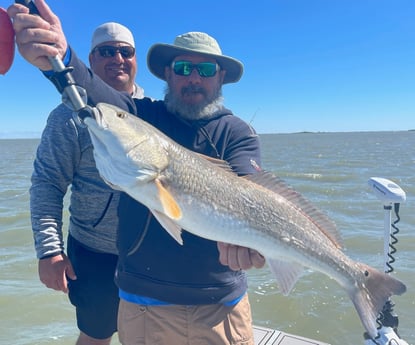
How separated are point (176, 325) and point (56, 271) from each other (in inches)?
41.3

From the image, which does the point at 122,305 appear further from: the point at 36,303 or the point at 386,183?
the point at 36,303

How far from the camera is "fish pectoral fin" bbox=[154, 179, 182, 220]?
93.0 inches

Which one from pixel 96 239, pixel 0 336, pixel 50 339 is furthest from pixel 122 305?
pixel 0 336

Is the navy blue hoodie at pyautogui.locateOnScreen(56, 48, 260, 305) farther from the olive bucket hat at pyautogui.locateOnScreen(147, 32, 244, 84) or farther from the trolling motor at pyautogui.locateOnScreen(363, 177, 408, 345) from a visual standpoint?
the trolling motor at pyautogui.locateOnScreen(363, 177, 408, 345)

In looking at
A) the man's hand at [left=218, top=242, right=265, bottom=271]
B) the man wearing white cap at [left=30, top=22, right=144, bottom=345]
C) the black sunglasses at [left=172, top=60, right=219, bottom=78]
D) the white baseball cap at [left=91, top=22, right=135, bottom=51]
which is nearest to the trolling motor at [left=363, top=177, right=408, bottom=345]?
the man's hand at [left=218, top=242, right=265, bottom=271]

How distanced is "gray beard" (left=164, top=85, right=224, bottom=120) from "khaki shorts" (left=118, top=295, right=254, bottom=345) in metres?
1.48

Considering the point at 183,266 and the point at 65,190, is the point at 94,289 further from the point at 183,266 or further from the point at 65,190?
the point at 183,266

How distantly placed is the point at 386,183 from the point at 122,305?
2637 millimetres

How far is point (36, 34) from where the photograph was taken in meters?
2.25

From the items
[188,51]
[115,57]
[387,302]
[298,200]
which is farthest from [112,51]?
[387,302]

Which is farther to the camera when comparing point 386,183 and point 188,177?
point 386,183

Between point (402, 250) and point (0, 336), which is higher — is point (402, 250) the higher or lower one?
the higher one

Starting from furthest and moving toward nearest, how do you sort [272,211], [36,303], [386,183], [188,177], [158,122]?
[36,303] < [386,183] < [158,122] < [272,211] < [188,177]

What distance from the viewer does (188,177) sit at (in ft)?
8.50
